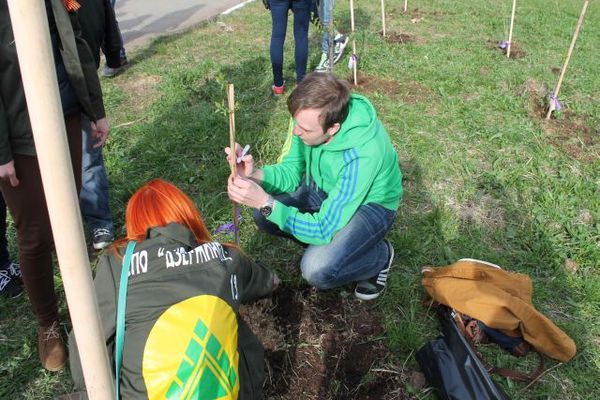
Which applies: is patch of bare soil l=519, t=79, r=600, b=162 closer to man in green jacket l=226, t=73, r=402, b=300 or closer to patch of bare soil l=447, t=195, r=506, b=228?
patch of bare soil l=447, t=195, r=506, b=228

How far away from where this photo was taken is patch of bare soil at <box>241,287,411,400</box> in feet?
7.02

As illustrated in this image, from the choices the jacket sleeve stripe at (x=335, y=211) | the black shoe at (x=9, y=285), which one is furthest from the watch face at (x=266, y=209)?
the black shoe at (x=9, y=285)

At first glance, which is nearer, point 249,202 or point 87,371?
point 87,371

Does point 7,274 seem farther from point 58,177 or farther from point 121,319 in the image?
point 58,177

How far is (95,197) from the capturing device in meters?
2.78

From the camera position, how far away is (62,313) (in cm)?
239

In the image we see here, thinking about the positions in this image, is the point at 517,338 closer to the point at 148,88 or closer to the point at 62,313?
the point at 62,313

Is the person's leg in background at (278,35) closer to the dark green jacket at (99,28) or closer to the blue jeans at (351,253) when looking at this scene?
the dark green jacket at (99,28)

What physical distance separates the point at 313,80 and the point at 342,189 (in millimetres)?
518

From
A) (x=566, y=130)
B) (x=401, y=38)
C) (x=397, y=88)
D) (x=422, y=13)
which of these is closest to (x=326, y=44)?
(x=397, y=88)

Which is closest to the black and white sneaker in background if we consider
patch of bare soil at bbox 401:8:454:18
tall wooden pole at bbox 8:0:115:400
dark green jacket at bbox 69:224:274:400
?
dark green jacket at bbox 69:224:274:400

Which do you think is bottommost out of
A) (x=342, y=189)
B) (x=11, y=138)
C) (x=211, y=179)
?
(x=211, y=179)

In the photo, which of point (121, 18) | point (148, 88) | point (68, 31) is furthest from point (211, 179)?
point (121, 18)

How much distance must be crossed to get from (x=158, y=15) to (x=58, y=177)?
7.89 metres
